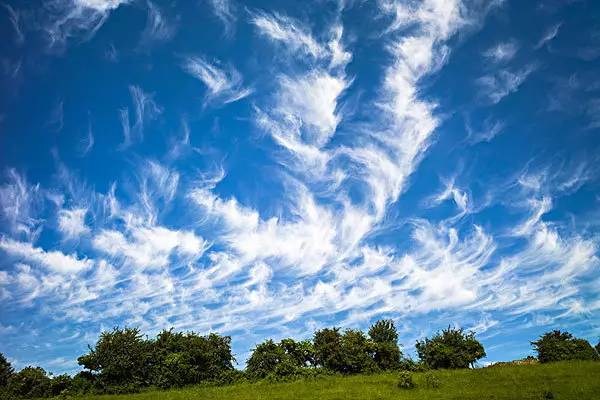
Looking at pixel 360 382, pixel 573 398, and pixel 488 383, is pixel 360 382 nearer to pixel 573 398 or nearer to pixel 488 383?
pixel 488 383

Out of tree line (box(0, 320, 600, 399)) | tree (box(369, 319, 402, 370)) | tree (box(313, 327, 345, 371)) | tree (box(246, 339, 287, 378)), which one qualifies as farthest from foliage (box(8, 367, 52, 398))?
tree (box(369, 319, 402, 370))

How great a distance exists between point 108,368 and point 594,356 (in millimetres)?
61152

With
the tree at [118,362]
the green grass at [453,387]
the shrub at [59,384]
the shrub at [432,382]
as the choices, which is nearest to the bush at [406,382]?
the green grass at [453,387]

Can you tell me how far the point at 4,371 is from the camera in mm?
61625

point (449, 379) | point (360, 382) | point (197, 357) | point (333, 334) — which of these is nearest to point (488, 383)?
point (449, 379)

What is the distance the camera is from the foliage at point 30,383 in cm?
5488

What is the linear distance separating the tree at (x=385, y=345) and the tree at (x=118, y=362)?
102 feet

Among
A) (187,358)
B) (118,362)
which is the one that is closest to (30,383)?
(118,362)

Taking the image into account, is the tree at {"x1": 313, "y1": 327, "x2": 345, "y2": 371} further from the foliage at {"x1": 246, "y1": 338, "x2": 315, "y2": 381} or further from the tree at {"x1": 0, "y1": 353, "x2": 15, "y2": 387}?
the tree at {"x1": 0, "y1": 353, "x2": 15, "y2": 387}

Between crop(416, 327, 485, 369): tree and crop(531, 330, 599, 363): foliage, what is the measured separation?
24.4ft

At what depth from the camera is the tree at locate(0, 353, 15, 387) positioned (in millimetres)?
60344

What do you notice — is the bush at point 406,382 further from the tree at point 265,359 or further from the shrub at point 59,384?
the shrub at point 59,384

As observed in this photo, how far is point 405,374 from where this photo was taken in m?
43.6

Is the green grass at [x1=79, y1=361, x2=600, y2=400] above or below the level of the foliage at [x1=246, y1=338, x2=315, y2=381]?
below
